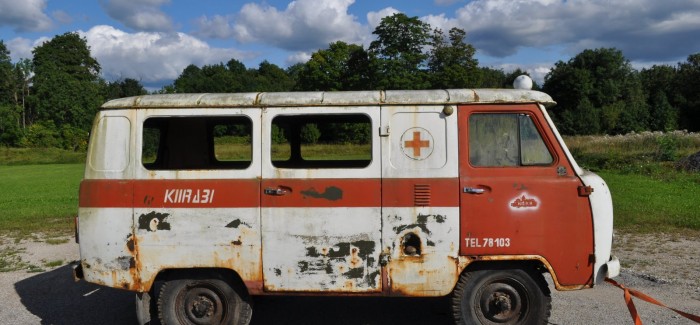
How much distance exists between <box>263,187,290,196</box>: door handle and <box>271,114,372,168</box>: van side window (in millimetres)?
380

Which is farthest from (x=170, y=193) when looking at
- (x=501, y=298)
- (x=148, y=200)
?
(x=501, y=298)

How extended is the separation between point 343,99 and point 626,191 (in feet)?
52.8

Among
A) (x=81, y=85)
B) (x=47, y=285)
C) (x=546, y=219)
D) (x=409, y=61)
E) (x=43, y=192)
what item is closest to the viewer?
(x=546, y=219)

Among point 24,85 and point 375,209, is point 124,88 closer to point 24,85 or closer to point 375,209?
point 24,85

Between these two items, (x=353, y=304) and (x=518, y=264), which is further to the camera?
(x=353, y=304)

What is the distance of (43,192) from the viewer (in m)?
22.8

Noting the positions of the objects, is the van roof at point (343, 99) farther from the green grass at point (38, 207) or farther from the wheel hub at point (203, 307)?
the green grass at point (38, 207)

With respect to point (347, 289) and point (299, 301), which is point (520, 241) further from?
point (299, 301)

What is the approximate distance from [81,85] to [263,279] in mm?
85346

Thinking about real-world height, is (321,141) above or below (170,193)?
above

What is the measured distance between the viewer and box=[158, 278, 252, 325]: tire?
5.73 metres

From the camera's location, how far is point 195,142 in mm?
7027

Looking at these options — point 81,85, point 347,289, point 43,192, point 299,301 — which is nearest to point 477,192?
point 347,289

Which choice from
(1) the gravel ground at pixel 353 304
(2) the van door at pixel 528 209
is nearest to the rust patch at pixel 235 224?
(1) the gravel ground at pixel 353 304
